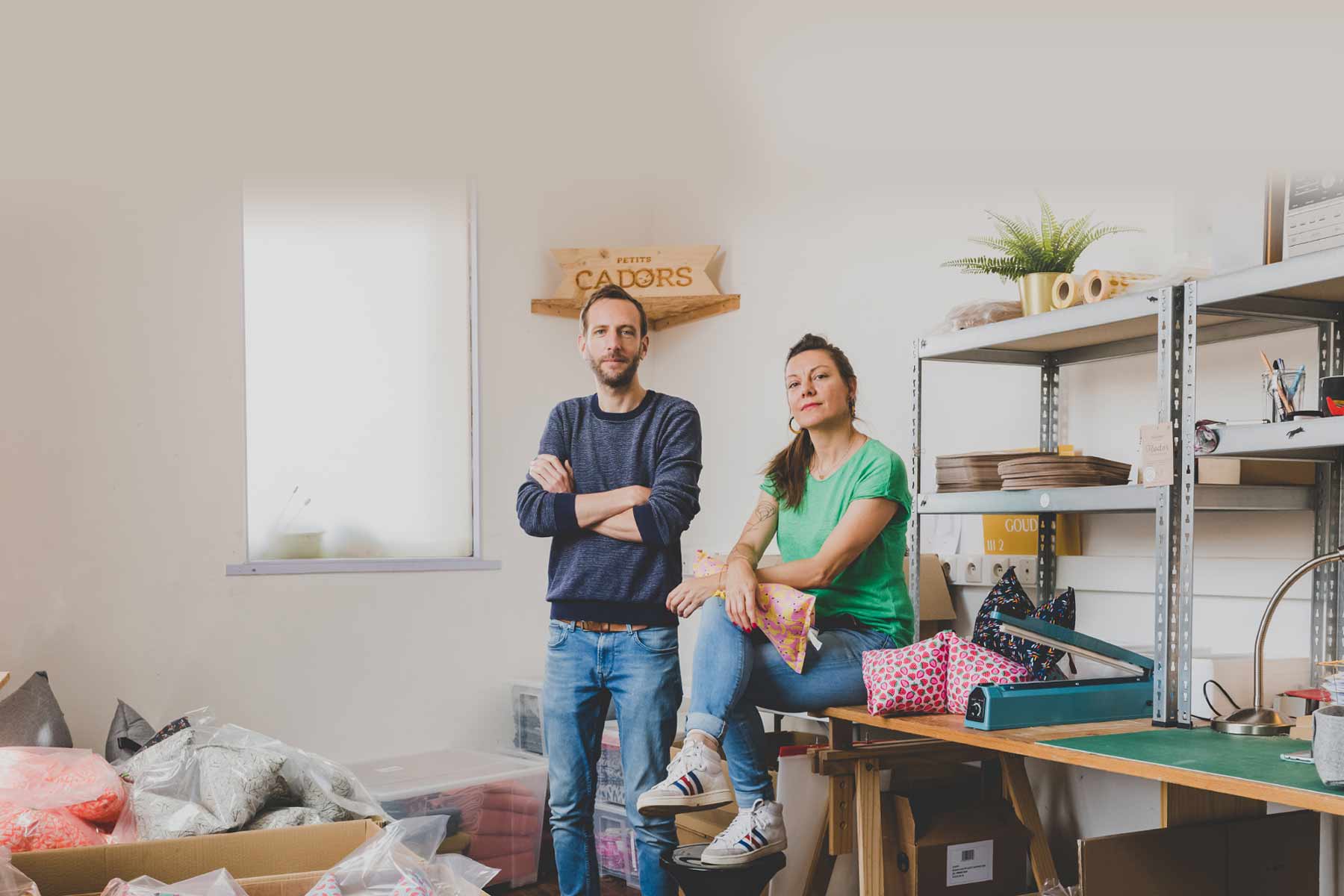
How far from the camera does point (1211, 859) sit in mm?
1622

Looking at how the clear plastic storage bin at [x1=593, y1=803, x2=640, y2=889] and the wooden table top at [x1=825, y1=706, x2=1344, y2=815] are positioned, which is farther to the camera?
the clear plastic storage bin at [x1=593, y1=803, x2=640, y2=889]

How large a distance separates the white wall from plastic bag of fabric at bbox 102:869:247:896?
2.63ft

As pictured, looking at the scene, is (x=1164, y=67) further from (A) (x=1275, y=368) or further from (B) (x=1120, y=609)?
(B) (x=1120, y=609)

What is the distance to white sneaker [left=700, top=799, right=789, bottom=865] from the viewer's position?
1.99 meters

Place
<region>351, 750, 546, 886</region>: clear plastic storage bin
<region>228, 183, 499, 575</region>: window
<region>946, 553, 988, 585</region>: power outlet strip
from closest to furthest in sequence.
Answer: <region>946, 553, 988, 585</region>: power outlet strip
<region>351, 750, 546, 886</region>: clear plastic storage bin
<region>228, 183, 499, 575</region>: window

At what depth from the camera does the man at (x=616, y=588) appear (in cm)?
204

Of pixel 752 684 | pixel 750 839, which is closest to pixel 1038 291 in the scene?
pixel 752 684

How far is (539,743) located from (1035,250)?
2319mm

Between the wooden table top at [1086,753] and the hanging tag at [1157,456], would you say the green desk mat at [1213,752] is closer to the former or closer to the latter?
the wooden table top at [1086,753]

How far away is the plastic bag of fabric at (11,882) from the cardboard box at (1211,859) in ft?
4.32

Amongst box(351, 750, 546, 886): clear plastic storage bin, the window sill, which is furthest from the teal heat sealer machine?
the window sill

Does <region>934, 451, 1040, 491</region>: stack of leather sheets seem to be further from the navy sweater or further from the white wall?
the navy sweater

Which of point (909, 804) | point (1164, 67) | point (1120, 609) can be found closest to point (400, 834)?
point (909, 804)

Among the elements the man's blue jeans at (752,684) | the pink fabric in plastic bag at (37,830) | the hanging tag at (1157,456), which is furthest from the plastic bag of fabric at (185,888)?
the hanging tag at (1157,456)
